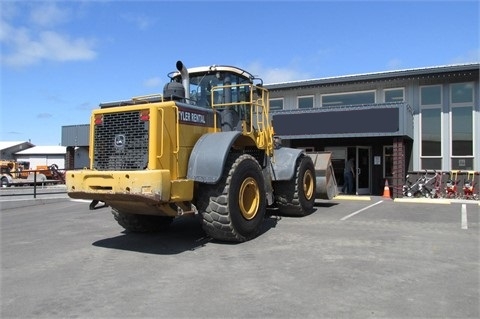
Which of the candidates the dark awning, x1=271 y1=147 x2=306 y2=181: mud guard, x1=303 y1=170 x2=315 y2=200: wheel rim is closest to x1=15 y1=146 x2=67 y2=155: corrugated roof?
the dark awning

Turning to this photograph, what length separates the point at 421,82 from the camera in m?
20.0

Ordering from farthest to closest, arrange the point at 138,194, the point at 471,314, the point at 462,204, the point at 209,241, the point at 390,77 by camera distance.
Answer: the point at 390,77 < the point at 462,204 < the point at 209,241 < the point at 138,194 < the point at 471,314

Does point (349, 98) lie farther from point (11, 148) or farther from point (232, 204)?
point (11, 148)

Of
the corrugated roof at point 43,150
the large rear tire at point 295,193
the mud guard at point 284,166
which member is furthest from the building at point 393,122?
the corrugated roof at point 43,150

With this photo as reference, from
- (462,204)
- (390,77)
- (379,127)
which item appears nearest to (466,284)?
(462,204)

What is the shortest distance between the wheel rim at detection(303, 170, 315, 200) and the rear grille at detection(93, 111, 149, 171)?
5.48m

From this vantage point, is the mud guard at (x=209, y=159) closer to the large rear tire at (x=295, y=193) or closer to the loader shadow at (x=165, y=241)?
the loader shadow at (x=165, y=241)

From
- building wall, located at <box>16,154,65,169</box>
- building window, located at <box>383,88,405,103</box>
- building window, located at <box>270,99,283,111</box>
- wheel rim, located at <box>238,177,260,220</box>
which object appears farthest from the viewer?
building wall, located at <box>16,154,65,169</box>

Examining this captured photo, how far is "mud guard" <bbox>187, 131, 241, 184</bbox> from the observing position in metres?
7.28

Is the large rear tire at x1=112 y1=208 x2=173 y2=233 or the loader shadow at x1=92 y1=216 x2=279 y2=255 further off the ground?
the large rear tire at x1=112 y1=208 x2=173 y2=233

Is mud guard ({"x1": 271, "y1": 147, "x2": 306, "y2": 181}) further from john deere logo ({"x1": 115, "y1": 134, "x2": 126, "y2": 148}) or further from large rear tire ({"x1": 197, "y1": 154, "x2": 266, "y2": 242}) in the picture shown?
john deere logo ({"x1": 115, "y1": 134, "x2": 126, "y2": 148})

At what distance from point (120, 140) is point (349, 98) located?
16.3 m

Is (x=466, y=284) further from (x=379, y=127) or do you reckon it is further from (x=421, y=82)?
(x=421, y=82)

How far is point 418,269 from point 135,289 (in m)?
3.77
